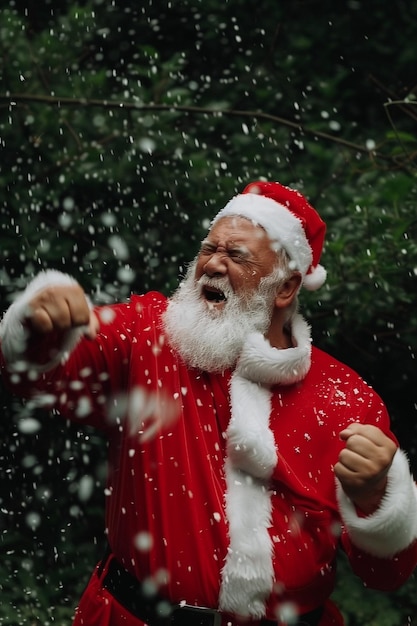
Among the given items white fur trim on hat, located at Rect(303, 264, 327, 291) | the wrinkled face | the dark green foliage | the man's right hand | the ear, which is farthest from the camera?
the dark green foliage

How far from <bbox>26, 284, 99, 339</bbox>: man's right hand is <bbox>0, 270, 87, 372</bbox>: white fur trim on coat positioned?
0.03 meters

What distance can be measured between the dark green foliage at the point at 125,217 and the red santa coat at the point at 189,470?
1608mm

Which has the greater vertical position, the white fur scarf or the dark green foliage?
the white fur scarf

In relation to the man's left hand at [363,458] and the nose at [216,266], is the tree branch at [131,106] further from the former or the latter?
the man's left hand at [363,458]

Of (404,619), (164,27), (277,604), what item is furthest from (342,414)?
(164,27)

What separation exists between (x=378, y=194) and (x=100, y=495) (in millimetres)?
1801

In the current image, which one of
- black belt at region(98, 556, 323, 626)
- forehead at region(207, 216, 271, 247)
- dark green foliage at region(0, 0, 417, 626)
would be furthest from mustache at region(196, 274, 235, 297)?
dark green foliage at region(0, 0, 417, 626)

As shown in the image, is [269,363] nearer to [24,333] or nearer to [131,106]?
[24,333]

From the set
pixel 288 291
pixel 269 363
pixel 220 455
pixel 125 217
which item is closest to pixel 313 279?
pixel 288 291

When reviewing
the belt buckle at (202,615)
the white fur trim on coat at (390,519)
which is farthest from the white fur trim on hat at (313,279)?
the belt buckle at (202,615)

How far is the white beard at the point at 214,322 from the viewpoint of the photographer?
2.65m

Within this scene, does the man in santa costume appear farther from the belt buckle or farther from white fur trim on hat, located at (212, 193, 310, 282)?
white fur trim on hat, located at (212, 193, 310, 282)

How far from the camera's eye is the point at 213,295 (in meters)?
2.80

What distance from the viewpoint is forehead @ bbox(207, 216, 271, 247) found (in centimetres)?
280
